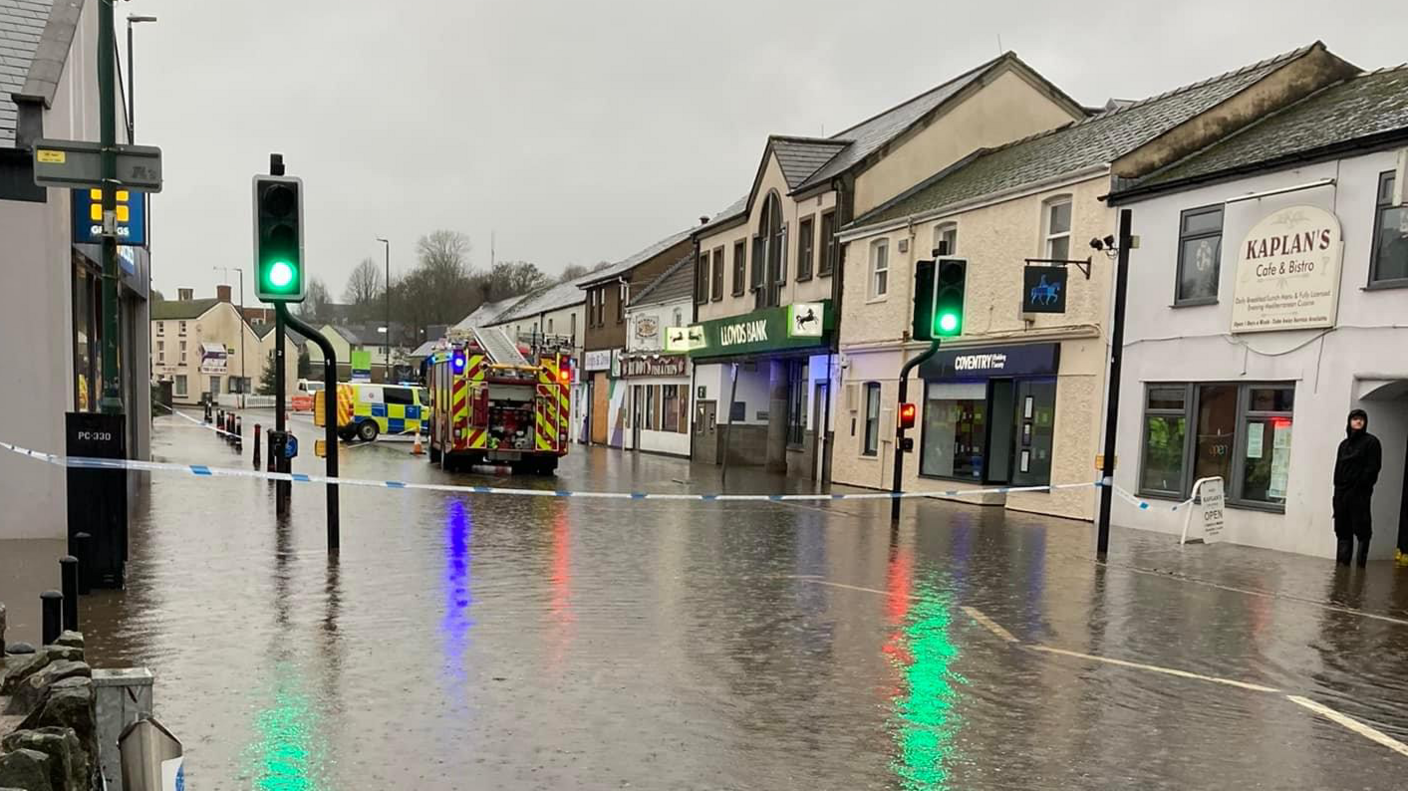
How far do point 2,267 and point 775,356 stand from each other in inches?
782

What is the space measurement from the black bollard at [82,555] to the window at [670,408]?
27047 millimetres

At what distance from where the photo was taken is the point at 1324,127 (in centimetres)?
1465

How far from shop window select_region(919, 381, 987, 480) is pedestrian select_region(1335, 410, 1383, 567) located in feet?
25.8

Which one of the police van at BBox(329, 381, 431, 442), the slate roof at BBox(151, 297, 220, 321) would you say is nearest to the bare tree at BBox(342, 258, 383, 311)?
the slate roof at BBox(151, 297, 220, 321)

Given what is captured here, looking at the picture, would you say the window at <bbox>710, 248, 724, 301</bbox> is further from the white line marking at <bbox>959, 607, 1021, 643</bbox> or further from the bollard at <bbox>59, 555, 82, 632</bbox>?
the bollard at <bbox>59, 555, 82, 632</bbox>

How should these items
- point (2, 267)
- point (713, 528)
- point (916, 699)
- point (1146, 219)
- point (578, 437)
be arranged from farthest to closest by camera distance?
point (578, 437) → point (1146, 219) → point (713, 528) → point (2, 267) → point (916, 699)

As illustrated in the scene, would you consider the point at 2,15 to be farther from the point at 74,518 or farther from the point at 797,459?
the point at 797,459

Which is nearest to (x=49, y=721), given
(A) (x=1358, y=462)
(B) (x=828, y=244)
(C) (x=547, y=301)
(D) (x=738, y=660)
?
(D) (x=738, y=660)

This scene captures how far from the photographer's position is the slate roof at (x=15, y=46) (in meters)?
11.0

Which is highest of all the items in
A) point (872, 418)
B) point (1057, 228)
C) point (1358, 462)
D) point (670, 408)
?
point (1057, 228)

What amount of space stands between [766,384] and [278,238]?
69.4 feet

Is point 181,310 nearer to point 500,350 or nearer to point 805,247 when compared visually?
point 500,350

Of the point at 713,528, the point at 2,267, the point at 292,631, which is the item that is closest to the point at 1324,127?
the point at 713,528

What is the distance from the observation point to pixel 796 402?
28500mm
